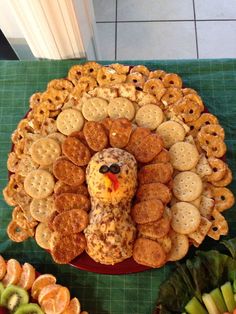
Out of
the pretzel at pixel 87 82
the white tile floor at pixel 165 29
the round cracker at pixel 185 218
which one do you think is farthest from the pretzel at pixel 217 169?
the white tile floor at pixel 165 29

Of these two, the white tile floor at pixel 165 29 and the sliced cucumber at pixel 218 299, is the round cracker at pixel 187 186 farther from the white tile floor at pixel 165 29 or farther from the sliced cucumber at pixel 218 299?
the white tile floor at pixel 165 29

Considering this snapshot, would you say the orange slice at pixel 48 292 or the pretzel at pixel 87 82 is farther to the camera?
the pretzel at pixel 87 82

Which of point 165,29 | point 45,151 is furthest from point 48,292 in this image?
point 165,29

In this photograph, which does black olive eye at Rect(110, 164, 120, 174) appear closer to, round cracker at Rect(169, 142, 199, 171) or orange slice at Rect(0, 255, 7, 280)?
round cracker at Rect(169, 142, 199, 171)

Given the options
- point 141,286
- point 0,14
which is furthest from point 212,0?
point 141,286

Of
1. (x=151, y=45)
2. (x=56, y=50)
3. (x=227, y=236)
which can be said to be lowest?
(x=227, y=236)

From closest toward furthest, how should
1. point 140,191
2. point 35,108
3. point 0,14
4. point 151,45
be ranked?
1. point 140,191
2. point 35,108
3. point 0,14
4. point 151,45

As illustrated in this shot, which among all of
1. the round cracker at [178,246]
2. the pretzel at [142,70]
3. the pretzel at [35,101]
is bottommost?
the round cracker at [178,246]

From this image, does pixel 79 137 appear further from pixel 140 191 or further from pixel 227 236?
pixel 227 236
